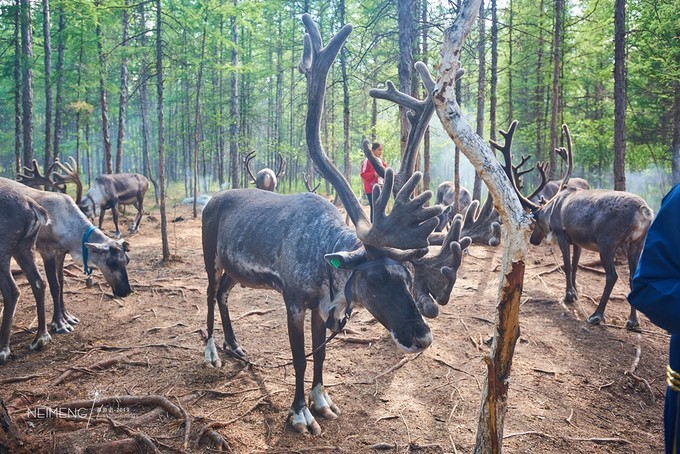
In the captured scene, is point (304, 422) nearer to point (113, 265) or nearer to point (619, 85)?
point (113, 265)

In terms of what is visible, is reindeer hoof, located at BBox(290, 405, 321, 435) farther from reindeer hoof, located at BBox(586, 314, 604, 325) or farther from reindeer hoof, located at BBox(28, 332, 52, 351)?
reindeer hoof, located at BBox(586, 314, 604, 325)

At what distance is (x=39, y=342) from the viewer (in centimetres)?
580

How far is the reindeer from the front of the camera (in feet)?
22.8

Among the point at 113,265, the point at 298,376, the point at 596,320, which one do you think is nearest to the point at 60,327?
the point at 113,265

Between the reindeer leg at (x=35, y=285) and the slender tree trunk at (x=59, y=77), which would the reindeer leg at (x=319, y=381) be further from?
the slender tree trunk at (x=59, y=77)

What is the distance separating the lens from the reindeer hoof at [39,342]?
227 inches

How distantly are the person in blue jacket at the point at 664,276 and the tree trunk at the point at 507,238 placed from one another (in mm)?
732

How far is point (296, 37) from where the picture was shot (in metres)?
24.2

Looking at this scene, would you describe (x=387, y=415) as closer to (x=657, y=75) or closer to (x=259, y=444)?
(x=259, y=444)

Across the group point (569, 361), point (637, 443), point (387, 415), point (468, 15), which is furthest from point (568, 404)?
point (468, 15)

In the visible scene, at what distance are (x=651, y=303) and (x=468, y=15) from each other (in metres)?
1.85

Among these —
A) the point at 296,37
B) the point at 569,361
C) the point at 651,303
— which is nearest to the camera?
the point at 651,303

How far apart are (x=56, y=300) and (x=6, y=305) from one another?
34.0 inches

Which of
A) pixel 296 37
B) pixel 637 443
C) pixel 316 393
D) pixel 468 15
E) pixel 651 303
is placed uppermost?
pixel 296 37
